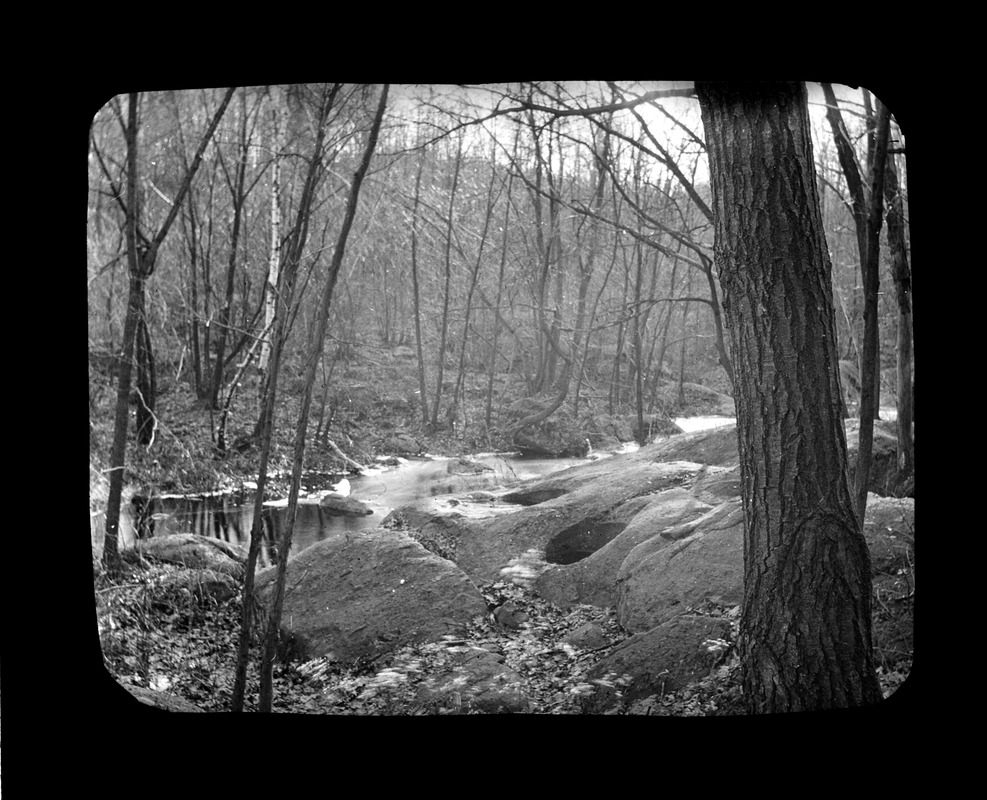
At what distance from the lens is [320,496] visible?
2814 mm

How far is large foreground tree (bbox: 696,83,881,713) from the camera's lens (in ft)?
8.43

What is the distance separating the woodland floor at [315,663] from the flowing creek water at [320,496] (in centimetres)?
5

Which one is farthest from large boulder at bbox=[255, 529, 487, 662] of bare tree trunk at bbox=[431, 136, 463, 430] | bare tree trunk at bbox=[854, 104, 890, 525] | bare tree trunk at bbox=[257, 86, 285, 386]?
bare tree trunk at bbox=[854, 104, 890, 525]

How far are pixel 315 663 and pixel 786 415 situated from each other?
1.71 metres

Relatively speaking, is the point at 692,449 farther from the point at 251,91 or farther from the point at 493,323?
the point at 251,91

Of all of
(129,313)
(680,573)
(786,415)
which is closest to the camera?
(786,415)

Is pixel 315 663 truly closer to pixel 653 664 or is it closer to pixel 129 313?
pixel 653 664

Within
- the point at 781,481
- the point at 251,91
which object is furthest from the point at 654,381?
the point at 251,91

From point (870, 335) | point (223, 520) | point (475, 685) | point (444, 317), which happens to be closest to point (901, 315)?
point (870, 335)

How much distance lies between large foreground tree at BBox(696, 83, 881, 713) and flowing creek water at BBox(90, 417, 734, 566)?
0.31 metres

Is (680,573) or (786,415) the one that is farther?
(680,573)

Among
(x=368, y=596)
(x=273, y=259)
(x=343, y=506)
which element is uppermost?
(x=273, y=259)

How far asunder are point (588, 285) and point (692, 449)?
2.12 feet

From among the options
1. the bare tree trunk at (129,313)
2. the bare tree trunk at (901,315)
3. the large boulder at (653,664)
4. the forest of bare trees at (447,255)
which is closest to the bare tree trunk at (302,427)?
the forest of bare trees at (447,255)
